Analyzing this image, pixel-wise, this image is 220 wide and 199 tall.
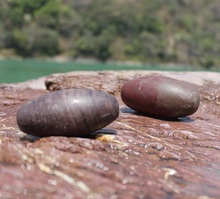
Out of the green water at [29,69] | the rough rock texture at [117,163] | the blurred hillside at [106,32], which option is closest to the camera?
the rough rock texture at [117,163]

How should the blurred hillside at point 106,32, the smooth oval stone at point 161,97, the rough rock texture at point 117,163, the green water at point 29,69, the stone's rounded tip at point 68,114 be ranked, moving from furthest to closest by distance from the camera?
the blurred hillside at point 106,32, the green water at point 29,69, the smooth oval stone at point 161,97, the stone's rounded tip at point 68,114, the rough rock texture at point 117,163

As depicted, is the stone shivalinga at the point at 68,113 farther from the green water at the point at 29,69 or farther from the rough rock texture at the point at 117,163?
the green water at the point at 29,69

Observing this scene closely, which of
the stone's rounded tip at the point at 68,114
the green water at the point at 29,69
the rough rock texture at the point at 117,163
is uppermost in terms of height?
the stone's rounded tip at the point at 68,114

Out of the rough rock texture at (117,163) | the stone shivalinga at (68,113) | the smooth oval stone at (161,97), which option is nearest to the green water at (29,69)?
the smooth oval stone at (161,97)

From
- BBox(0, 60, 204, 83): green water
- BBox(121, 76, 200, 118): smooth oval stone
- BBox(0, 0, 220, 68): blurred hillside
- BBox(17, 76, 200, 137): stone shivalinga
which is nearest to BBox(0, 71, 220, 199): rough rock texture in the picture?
BBox(17, 76, 200, 137): stone shivalinga

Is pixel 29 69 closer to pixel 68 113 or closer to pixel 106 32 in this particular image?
pixel 68 113

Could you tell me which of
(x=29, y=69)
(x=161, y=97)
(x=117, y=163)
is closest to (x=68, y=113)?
(x=117, y=163)

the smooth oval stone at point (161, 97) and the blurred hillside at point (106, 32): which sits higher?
the smooth oval stone at point (161, 97)
